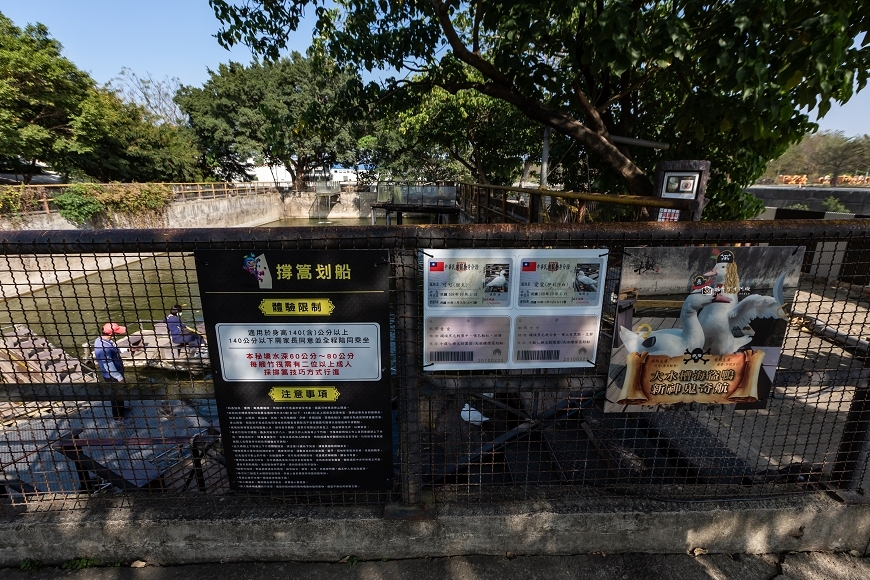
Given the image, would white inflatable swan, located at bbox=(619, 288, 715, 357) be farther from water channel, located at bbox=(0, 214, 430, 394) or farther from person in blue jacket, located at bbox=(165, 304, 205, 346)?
person in blue jacket, located at bbox=(165, 304, 205, 346)

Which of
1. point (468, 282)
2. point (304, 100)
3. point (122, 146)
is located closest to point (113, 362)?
point (468, 282)

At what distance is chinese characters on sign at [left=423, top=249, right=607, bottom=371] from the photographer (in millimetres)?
1938

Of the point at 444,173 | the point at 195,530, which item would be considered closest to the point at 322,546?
the point at 195,530

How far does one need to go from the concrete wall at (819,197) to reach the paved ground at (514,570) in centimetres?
1889

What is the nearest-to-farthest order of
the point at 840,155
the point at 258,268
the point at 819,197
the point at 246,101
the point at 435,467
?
the point at 258,268
the point at 435,467
the point at 819,197
the point at 246,101
the point at 840,155

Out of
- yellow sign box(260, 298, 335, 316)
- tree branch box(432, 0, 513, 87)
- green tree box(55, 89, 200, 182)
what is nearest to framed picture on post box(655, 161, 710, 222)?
tree branch box(432, 0, 513, 87)

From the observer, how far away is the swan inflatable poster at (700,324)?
1998mm

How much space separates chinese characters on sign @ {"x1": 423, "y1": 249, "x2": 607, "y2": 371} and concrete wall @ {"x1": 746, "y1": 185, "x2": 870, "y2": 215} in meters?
19.7

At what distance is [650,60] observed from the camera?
467 centimetres

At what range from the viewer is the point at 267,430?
2.15 m

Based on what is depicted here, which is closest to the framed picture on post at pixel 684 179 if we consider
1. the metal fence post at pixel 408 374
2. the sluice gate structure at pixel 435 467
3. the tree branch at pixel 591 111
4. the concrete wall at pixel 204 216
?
the tree branch at pixel 591 111

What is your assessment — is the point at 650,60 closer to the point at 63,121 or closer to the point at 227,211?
the point at 63,121

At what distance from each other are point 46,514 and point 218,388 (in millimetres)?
1386

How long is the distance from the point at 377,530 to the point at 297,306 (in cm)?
133
